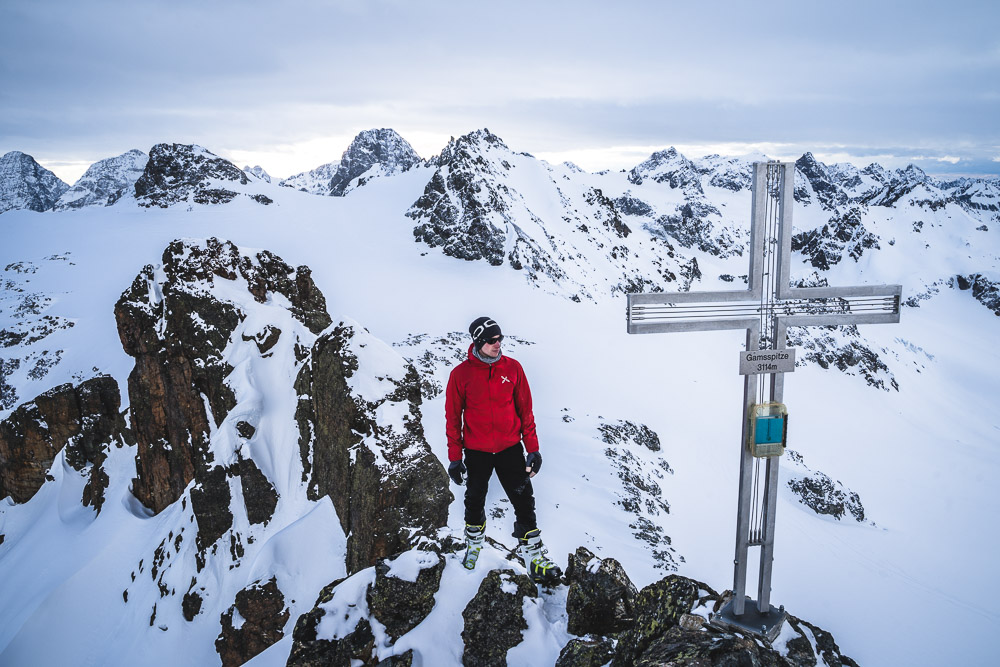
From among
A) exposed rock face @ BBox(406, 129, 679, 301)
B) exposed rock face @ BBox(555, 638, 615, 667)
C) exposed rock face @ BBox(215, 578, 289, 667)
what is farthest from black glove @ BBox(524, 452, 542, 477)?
exposed rock face @ BBox(406, 129, 679, 301)

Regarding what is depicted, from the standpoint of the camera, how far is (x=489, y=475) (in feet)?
21.8

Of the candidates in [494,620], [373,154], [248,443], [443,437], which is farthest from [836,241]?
[373,154]

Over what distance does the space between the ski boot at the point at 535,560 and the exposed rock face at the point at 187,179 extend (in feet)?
204

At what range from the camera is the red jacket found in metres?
6.29

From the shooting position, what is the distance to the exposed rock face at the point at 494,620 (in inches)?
223

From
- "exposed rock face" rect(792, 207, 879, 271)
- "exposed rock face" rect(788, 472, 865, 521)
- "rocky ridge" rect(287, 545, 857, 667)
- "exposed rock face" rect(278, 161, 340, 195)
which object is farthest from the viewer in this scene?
"exposed rock face" rect(278, 161, 340, 195)

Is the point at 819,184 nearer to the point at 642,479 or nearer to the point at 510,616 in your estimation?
the point at 642,479

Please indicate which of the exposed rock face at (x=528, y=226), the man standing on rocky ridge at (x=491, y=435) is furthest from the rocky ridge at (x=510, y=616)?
the exposed rock face at (x=528, y=226)

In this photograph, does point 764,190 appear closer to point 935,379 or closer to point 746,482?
point 746,482

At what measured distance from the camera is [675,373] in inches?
1368

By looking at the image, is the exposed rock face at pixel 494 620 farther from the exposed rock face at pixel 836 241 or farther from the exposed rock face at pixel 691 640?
the exposed rock face at pixel 836 241

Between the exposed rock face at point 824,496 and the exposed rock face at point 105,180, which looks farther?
the exposed rock face at point 105,180

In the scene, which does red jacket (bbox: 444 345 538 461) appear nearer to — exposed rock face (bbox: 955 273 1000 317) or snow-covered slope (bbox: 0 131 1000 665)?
snow-covered slope (bbox: 0 131 1000 665)

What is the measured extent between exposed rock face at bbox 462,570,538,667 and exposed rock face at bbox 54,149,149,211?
141939 millimetres
